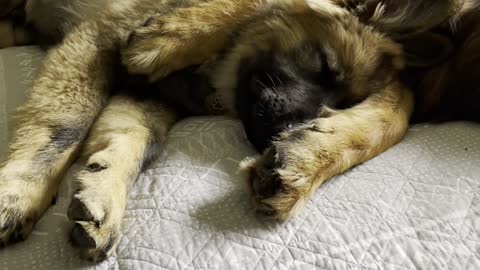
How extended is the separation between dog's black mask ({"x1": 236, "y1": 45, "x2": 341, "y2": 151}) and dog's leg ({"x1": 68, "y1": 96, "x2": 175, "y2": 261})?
0.26 meters

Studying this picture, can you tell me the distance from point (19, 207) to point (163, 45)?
0.58 metres

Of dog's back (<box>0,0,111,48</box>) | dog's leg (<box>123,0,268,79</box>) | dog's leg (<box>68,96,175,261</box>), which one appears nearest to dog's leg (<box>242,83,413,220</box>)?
dog's leg (<box>68,96,175,261</box>)

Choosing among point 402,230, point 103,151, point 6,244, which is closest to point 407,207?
point 402,230

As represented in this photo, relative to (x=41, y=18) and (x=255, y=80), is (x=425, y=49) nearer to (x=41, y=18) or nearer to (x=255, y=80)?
(x=255, y=80)

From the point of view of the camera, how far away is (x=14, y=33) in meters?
2.01

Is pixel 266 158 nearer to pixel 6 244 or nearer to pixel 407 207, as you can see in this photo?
pixel 407 207

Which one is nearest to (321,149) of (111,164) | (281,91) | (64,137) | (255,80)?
(281,91)

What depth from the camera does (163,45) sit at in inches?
57.1

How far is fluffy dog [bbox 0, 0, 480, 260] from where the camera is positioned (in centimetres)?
125

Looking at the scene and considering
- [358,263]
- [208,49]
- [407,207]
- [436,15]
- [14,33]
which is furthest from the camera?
[14,33]

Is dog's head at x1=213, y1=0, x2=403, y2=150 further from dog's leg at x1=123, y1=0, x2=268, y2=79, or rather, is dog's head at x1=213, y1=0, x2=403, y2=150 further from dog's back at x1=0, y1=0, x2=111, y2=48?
dog's back at x1=0, y1=0, x2=111, y2=48

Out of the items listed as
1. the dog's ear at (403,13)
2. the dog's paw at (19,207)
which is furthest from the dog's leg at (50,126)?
the dog's ear at (403,13)

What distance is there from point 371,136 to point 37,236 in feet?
2.71

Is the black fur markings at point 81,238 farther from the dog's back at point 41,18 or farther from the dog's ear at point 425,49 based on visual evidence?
the dog's ear at point 425,49
